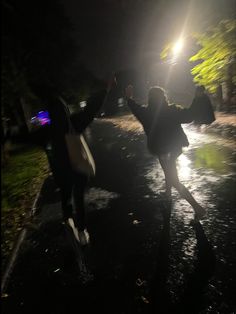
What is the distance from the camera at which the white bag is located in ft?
15.1

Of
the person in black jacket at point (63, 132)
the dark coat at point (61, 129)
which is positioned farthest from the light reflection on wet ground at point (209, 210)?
the dark coat at point (61, 129)

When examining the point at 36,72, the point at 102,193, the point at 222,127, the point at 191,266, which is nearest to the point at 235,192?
the point at 191,266

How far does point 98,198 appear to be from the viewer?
807 centimetres

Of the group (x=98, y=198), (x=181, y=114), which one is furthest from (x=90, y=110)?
(x=98, y=198)

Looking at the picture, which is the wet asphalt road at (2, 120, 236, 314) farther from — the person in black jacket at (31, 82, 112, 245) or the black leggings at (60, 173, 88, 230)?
the person in black jacket at (31, 82, 112, 245)

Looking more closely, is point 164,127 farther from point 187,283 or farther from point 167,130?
point 187,283

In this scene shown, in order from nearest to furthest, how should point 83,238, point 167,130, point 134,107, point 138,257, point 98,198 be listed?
1. point 138,257
2. point 83,238
3. point 167,130
4. point 134,107
5. point 98,198

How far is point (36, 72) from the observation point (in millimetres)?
34094

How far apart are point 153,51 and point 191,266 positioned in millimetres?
38357

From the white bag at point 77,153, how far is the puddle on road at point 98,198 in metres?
2.69

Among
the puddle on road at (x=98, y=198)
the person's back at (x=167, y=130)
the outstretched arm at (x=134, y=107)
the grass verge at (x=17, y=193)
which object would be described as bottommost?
the grass verge at (x=17, y=193)

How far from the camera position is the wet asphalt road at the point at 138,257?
152 inches

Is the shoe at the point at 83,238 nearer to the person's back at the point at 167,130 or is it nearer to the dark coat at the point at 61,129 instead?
the dark coat at the point at 61,129

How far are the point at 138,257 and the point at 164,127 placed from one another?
206cm
